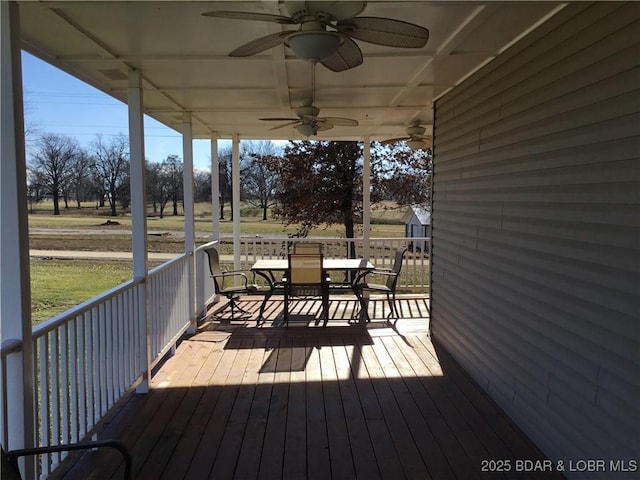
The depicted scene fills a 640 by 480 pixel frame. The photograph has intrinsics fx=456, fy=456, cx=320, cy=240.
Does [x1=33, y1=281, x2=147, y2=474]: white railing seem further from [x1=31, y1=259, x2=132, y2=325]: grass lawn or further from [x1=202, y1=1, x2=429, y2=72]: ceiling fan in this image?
[x1=31, y1=259, x2=132, y2=325]: grass lawn

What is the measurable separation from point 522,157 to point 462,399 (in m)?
1.78

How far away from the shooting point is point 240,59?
3262 millimetres

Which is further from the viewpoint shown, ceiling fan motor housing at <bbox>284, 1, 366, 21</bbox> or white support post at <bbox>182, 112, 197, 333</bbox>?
white support post at <bbox>182, 112, 197, 333</bbox>

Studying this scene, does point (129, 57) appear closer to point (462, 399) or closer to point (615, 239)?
point (615, 239)

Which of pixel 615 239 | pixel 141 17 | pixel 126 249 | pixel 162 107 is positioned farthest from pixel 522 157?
pixel 126 249

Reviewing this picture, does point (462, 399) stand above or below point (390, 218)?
below

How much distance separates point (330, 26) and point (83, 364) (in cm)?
224

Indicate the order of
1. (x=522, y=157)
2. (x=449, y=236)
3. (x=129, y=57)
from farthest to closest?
(x=449, y=236), (x=129, y=57), (x=522, y=157)

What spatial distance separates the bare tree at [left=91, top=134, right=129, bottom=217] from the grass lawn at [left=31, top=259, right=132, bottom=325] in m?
1.25

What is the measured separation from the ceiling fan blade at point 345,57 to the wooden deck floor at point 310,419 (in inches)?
86.2

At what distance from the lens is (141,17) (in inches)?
98.2

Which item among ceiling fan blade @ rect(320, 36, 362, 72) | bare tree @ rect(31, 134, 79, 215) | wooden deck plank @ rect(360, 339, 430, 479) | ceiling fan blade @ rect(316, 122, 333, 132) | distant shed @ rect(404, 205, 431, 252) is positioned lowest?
wooden deck plank @ rect(360, 339, 430, 479)

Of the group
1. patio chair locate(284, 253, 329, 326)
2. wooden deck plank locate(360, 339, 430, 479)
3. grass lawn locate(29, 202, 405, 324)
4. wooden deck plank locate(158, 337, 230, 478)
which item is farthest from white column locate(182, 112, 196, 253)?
wooden deck plank locate(360, 339, 430, 479)

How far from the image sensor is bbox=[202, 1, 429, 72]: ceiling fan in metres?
1.96
